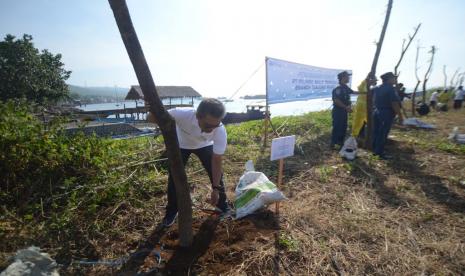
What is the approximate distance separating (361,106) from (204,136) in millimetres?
4885

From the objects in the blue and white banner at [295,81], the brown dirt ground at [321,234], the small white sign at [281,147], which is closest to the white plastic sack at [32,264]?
the brown dirt ground at [321,234]

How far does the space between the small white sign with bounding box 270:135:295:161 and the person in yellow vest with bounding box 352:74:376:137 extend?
369cm

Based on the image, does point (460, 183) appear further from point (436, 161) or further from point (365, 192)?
point (365, 192)

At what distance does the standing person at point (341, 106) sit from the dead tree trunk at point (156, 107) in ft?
15.0

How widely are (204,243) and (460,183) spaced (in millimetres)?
4010

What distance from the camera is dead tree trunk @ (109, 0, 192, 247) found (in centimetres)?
169

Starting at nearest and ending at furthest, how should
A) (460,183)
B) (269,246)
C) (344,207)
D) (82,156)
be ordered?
(269,246)
(82,156)
(344,207)
(460,183)

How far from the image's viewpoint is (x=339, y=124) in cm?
617

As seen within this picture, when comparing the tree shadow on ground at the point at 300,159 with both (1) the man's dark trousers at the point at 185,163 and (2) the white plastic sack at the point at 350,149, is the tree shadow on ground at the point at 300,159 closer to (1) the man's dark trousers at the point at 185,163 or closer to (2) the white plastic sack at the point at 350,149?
(2) the white plastic sack at the point at 350,149

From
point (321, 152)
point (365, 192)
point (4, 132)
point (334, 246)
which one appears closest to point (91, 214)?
point (4, 132)

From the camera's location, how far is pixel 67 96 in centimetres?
2195

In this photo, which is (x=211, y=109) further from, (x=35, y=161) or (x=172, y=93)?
(x=172, y=93)

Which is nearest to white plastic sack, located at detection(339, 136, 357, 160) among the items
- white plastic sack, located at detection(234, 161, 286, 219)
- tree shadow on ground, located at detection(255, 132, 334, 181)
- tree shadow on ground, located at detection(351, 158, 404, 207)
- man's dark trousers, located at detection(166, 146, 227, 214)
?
tree shadow on ground, located at detection(351, 158, 404, 207)

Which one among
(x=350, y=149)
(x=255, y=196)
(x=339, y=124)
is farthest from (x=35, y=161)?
(x=339, y=124)
